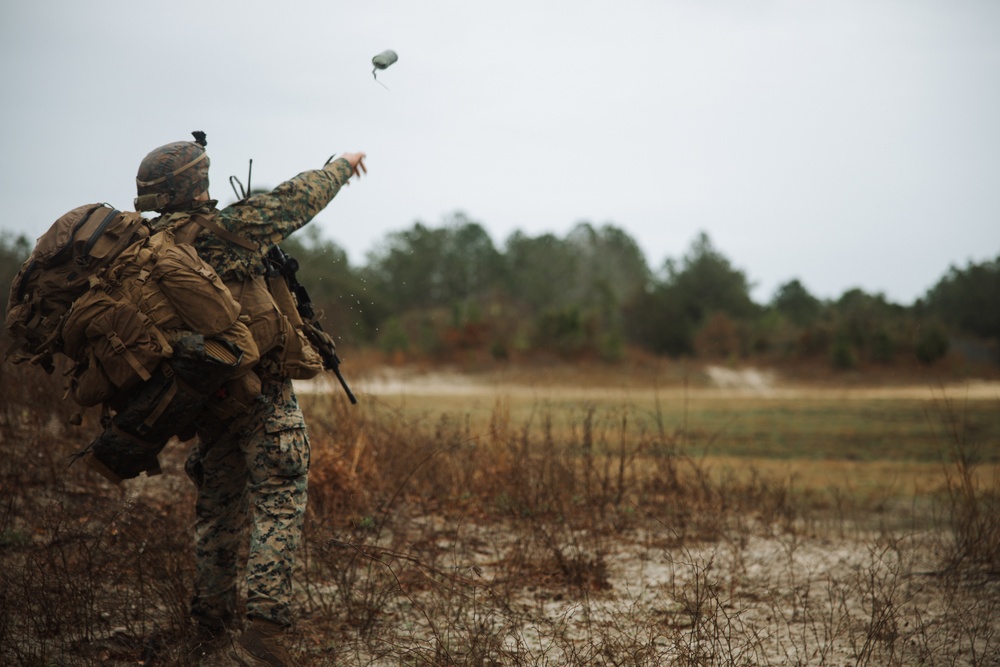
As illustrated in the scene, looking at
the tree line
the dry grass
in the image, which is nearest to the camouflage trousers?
the dry grass

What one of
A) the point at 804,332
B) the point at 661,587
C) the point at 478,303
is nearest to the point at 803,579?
the point at 661,587

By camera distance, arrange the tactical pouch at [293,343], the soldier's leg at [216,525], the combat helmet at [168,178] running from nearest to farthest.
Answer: the combat helmet at [168,178], the tactical pouch at [293,343], the soldier's leg at [216,525]

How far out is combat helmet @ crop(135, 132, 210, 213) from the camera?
9.87ft

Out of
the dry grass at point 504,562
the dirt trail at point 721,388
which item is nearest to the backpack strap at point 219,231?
the dry grass at point 504,562

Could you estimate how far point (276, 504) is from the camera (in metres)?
3.04

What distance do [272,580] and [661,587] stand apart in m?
2.04

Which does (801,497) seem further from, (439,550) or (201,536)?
(201,536)

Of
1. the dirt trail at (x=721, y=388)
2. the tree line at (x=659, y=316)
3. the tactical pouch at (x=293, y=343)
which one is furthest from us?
the dirt trail at (x=721, y=388)

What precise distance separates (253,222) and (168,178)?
1.19ft

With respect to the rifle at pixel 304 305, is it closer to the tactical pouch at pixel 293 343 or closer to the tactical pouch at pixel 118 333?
the tactical pouch at pixel 293 343

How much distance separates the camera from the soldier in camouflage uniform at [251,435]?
9.63ft

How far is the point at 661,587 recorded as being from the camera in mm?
4066

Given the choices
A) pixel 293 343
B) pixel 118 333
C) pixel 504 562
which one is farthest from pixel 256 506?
pixel 504 562

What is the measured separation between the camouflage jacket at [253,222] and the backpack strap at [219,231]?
1 centimetres
